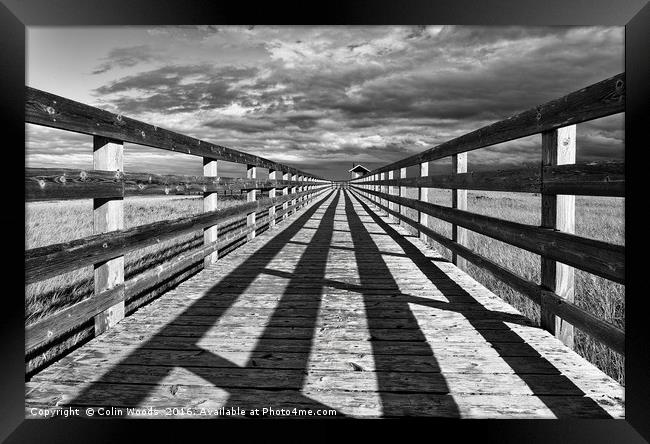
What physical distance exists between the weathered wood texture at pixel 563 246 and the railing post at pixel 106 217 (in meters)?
2.68

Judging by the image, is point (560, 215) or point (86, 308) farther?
point (560, 215)

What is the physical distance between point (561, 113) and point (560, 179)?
1.25 ft

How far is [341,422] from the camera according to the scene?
1.81m


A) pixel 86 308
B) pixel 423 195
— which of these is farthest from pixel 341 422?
pixel 423 195

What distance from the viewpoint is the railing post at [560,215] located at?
106 inches

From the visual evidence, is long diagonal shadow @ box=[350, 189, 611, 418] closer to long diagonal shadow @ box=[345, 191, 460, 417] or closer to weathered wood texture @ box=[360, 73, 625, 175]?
long diagonal shadow @ box=[345, 191, 460, 417]

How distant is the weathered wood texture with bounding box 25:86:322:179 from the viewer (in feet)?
7.09

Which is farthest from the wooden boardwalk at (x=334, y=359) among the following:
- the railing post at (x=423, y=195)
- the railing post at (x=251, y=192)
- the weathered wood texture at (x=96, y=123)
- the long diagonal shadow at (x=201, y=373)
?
the railing post at (x=251, y=192)

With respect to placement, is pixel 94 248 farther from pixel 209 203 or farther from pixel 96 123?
pixel 209 203

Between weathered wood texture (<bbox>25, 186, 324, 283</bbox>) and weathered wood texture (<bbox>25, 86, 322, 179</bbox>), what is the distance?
24.4 inches

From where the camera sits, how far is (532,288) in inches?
118

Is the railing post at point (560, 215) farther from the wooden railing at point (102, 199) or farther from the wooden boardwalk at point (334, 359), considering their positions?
the wooden railing at point (102, 199)
